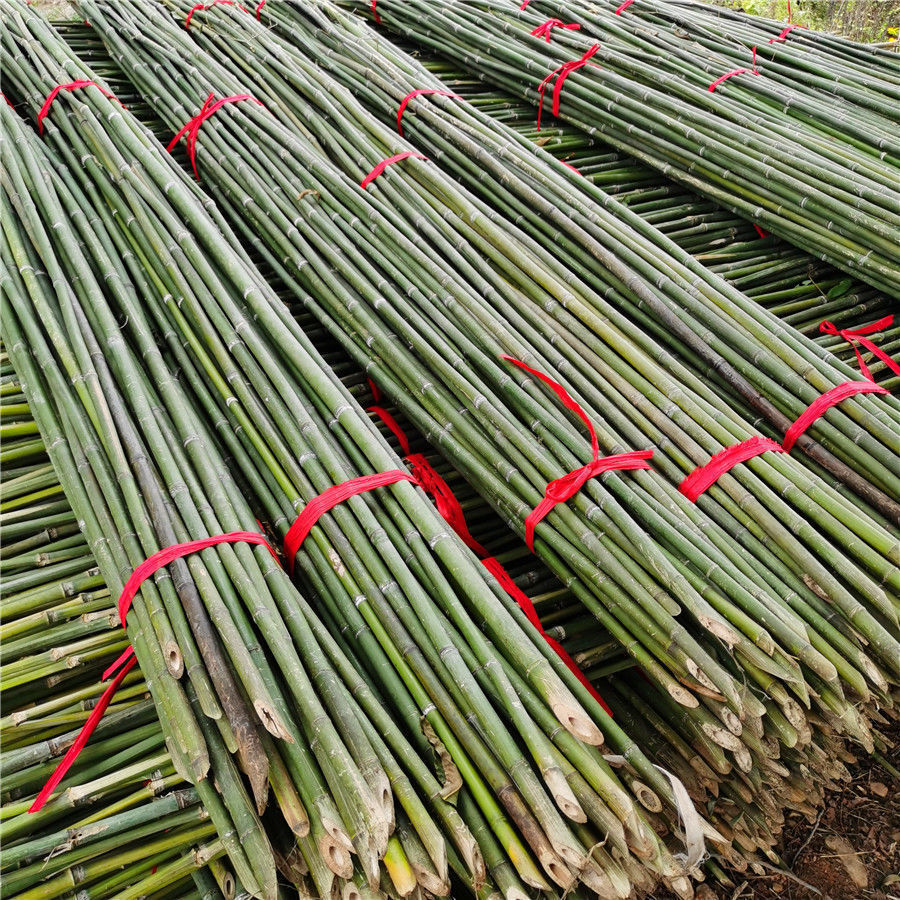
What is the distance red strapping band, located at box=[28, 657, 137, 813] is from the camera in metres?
1.46

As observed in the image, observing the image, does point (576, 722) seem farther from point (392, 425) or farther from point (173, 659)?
point (392, 425)

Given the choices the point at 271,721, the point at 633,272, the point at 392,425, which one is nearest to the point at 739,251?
the point at 633,272

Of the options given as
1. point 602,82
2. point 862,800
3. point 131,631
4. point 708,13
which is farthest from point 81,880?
point 708,13

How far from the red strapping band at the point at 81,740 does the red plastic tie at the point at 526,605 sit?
85 centimetres

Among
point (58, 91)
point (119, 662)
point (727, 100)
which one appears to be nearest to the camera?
point (119, 662)

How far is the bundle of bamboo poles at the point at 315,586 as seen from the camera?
1.35 metres

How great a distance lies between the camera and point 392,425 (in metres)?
2.35

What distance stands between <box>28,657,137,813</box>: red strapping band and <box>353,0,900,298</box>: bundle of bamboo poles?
258 centimetres

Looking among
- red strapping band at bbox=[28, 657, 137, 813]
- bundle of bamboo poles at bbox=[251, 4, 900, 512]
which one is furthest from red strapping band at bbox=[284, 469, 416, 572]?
bundle of bamboo poles at bbox=[251, 4, 900, 512]

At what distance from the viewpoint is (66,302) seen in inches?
81.4

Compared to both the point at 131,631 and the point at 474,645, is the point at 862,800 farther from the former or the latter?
the point at 131,631

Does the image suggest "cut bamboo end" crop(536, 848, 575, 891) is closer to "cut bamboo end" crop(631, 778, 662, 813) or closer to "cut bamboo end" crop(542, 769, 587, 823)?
"cut bamboo end" crop(542, 769, 587, 823)

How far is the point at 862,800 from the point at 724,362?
52.8 inches

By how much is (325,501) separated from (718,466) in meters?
0.95
